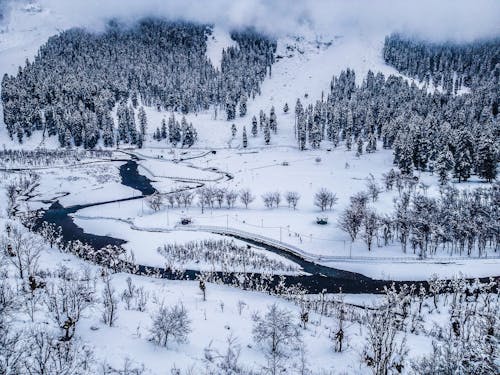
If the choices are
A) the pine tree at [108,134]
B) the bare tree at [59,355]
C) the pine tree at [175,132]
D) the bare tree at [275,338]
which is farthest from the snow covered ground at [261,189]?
the bare tree at [59,355]

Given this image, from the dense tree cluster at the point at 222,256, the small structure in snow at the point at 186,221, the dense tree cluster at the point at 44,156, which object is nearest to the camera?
the dense tree cluster at the point at 222,256

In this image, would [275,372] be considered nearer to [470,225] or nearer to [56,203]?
[470,225]

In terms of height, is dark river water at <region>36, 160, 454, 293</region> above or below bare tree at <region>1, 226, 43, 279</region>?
below

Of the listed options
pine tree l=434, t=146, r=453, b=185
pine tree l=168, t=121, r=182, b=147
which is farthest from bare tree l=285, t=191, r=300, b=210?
pine tree l=168, t=121, r=182, b=147

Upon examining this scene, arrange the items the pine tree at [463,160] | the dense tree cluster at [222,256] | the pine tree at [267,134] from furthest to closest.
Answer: the pine tree at [267,134] < the pine tree at [463,160] < the dense tree cluster at [222,256]

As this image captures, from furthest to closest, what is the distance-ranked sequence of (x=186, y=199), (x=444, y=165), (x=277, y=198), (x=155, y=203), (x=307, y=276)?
(x=444, y=165) < (x=186, y=199) < (x=155, y=203) < (x=277, y=198) < (x=307, y=276)

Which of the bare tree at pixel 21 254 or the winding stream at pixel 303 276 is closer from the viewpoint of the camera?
the bare tree at pixel 21 254

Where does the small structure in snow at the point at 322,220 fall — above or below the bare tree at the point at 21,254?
below

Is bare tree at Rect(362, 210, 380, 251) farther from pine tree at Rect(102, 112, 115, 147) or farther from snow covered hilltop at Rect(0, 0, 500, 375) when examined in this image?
pine tree at Rect(102, 112, 115, 147)

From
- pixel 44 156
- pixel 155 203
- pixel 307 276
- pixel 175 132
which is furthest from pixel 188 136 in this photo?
pixel 307 276

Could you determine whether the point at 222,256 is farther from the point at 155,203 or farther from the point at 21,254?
the point at 155,203

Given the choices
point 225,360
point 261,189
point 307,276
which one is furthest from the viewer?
point 261,189

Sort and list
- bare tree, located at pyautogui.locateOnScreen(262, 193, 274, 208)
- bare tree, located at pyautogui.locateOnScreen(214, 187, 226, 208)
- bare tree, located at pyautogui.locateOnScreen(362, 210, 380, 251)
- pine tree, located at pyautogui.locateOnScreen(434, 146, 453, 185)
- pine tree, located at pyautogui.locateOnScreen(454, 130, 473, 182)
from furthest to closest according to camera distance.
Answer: pine tree, located at pyautogui.locateOnScreen(454, 130, 473, 182)
pine tree, located at pyautogui.locateOnScreen(434, 146, 453, 185)
bare tree, located at pyautogui.locateOnScreen(214, 187, 226, 208)
bare tree, located at pyautogui.locateOnScreen(262, 193, 274, 208)
bare tree, located at pyautogui.locateOnScreen(362, 210, 380, 251)

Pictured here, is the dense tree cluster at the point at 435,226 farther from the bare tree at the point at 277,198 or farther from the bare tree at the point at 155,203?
the bare tree at the point at 155,203
